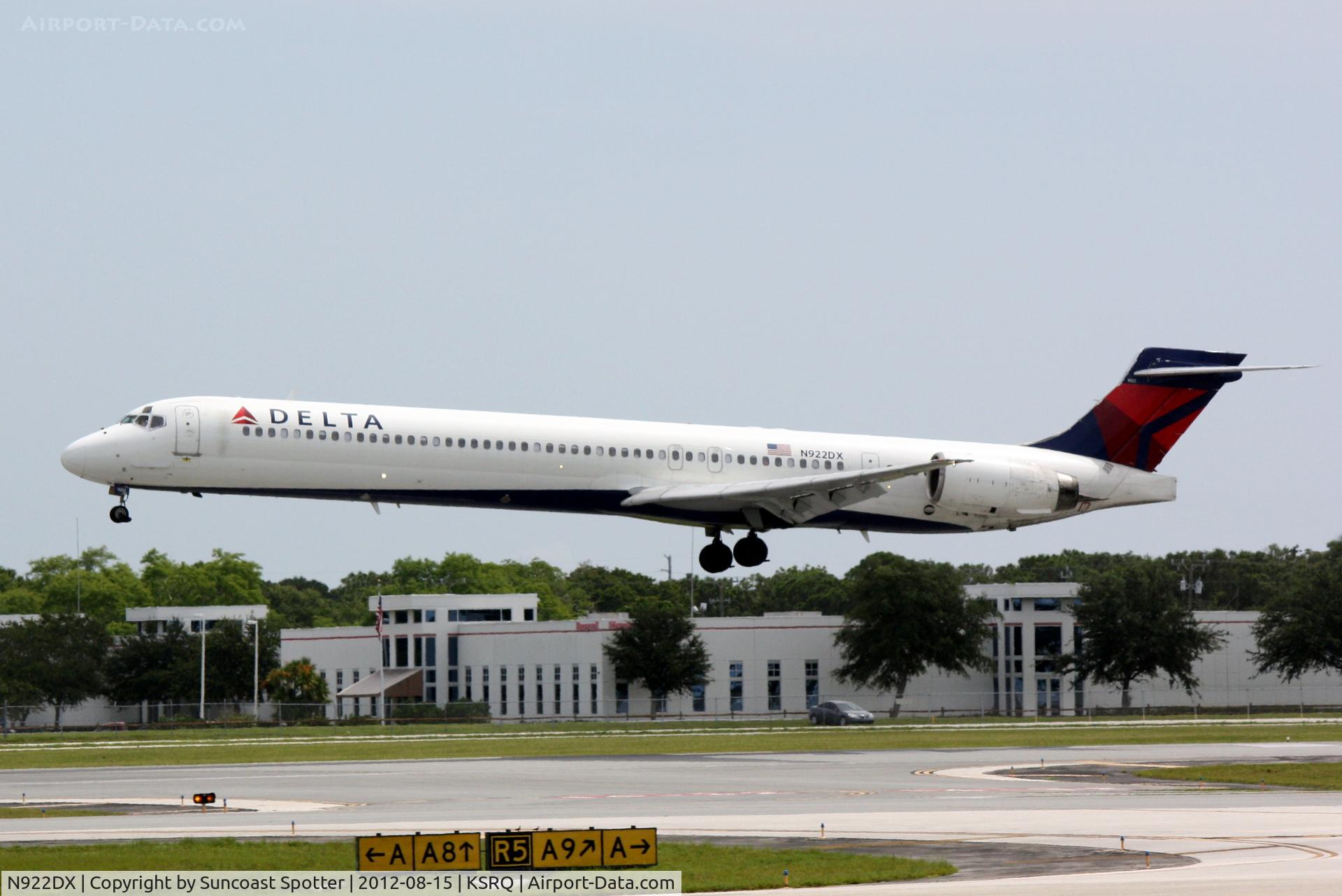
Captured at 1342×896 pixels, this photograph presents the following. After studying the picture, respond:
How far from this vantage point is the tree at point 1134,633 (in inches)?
4060

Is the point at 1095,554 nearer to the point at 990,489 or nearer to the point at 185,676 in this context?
the point at 185,676

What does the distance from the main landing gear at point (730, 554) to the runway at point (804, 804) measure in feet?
17.5

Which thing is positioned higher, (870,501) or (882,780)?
(870,501)

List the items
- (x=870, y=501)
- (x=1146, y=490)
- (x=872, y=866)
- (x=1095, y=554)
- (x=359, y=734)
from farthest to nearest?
(x=1095, y=554)
(x=359, y=734)
(x=1146, y=490)
(x=870, y=501)
(x=872, y=866)

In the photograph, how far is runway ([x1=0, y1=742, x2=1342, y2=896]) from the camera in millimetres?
23797

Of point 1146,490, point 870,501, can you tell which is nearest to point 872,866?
point 870,501

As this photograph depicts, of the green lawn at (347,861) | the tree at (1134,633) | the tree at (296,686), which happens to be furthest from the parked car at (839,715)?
the green lawn at (347,861)

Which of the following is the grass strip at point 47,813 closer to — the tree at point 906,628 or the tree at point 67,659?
the tree at point 906,628

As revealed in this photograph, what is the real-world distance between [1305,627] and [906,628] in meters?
Answer: 23.1

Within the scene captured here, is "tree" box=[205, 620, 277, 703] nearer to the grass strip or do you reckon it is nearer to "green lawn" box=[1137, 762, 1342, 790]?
the grass strip

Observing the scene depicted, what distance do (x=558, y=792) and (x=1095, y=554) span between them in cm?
15911

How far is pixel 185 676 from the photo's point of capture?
11038 centimetres

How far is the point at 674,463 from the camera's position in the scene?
46156mm

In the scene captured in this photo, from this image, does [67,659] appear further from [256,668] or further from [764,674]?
[764,674]
